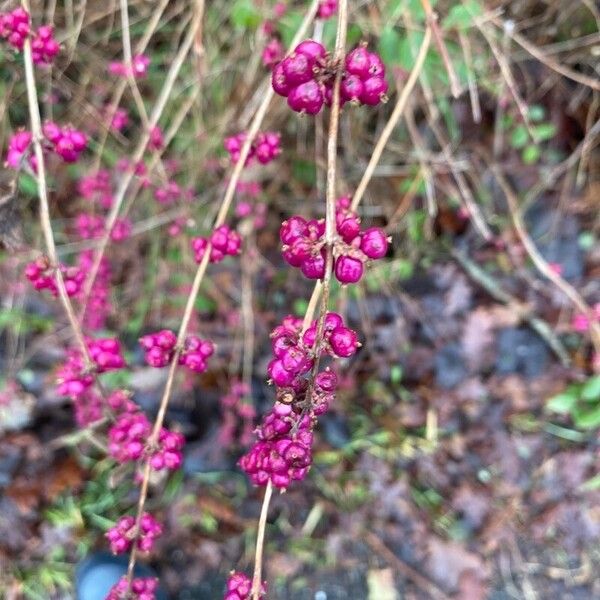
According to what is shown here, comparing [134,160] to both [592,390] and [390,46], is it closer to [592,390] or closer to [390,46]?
[390,46]

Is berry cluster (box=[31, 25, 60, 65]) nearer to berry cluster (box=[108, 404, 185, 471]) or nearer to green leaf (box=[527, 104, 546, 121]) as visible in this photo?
berry cluster (box=[108, 404, 185, 471])

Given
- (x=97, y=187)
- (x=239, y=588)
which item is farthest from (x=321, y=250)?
(x=97, y=187)

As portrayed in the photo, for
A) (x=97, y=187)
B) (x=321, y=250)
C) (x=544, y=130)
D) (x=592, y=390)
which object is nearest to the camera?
(x=321, y=250)

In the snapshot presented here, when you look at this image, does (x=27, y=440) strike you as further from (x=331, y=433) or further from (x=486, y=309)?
(x=486, y=309)

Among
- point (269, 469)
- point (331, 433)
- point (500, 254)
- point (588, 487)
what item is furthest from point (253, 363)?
point (269, 469)

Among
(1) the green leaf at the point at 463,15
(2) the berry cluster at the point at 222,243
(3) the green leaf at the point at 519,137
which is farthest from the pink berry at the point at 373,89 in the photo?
(3) the green leaf at the point at 519,137

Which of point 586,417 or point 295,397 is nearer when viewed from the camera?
point 295,397
